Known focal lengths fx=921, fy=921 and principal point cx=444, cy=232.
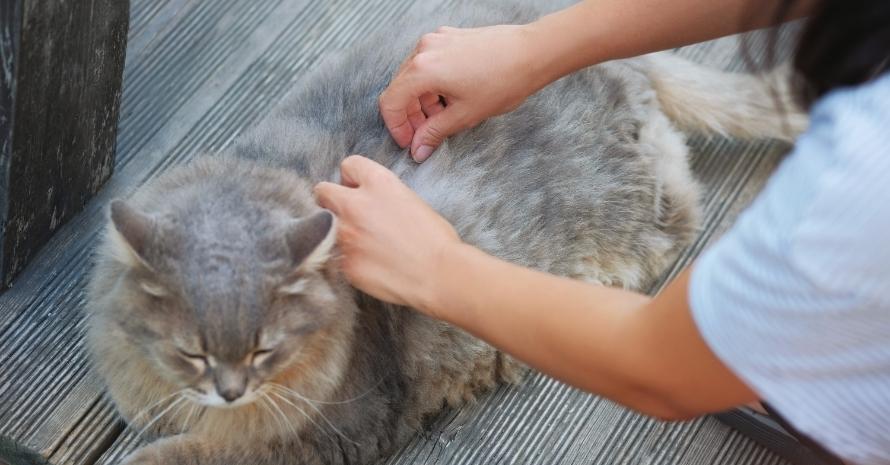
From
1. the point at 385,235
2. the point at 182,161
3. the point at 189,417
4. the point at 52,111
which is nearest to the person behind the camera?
the point at 385,235

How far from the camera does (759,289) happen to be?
0.98 metres

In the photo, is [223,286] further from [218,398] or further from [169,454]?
[169,454]

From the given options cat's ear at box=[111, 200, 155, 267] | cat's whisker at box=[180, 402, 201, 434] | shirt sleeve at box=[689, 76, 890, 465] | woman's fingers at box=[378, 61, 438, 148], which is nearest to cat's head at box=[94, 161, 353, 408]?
cat's ear at box=[111, 200, 155, 267]

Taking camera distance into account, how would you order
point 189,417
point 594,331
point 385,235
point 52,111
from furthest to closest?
point 52,111 < point 189,417 < point 385,235 < point 594,331

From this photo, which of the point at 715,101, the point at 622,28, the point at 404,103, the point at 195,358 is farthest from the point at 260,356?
the point at 715,101

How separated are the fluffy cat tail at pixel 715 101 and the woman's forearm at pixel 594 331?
113 centimetres

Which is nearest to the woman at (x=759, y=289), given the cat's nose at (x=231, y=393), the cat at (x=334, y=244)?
the cat at (x=334, y=244)

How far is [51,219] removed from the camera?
82.2 inches

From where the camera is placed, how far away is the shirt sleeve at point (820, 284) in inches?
35.7

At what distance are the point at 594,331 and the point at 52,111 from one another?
1.25 metres

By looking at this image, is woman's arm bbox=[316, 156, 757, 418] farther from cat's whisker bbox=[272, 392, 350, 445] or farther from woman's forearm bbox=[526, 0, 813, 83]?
woman's forearm bbox=[526, 0, 813, 83]

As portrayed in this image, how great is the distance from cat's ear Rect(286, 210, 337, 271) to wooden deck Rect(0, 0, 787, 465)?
25.9 inches

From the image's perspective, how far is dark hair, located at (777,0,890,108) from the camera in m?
0.93

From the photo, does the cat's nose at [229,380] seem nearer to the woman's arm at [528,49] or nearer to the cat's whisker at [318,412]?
the cat's whisker at [318,412]
